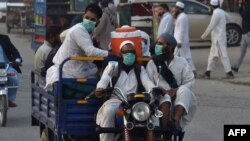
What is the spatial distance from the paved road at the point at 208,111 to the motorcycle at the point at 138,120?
156 inches

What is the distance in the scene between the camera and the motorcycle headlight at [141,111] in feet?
28.7

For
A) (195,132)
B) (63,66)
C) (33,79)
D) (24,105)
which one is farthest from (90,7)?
(24,105)

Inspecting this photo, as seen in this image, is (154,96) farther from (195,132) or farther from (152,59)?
(195,132)

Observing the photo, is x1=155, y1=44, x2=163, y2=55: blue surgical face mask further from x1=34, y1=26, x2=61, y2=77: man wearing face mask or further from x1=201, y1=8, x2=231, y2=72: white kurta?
x1=201, y1=8, x2=231, y2=72: white kurta

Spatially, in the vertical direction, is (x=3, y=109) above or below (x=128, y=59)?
below

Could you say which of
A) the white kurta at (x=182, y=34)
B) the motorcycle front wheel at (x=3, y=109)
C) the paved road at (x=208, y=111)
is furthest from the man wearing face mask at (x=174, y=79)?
the white kurta at (x=182, y=34)

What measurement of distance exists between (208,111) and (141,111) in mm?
7218

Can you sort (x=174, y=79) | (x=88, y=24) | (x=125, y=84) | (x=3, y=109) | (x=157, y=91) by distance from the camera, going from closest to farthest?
1. (x=157, y=91)
2. (x=125, y=84)
3. (x=174, y=79)
4. (x=88, y=24)
5. (x=3, y=109)

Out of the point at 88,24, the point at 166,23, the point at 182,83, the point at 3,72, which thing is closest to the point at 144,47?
the point at 88,24

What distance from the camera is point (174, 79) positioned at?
9773mm

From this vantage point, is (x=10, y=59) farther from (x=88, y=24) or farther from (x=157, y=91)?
(x=157, y=91)

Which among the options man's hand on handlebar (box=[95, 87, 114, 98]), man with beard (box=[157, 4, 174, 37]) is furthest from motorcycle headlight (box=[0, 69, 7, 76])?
man with beard (box=[157, 4, 174, 37])

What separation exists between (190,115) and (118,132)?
3.49 ft

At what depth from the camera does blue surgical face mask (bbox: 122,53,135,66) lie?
9469 millimetres
